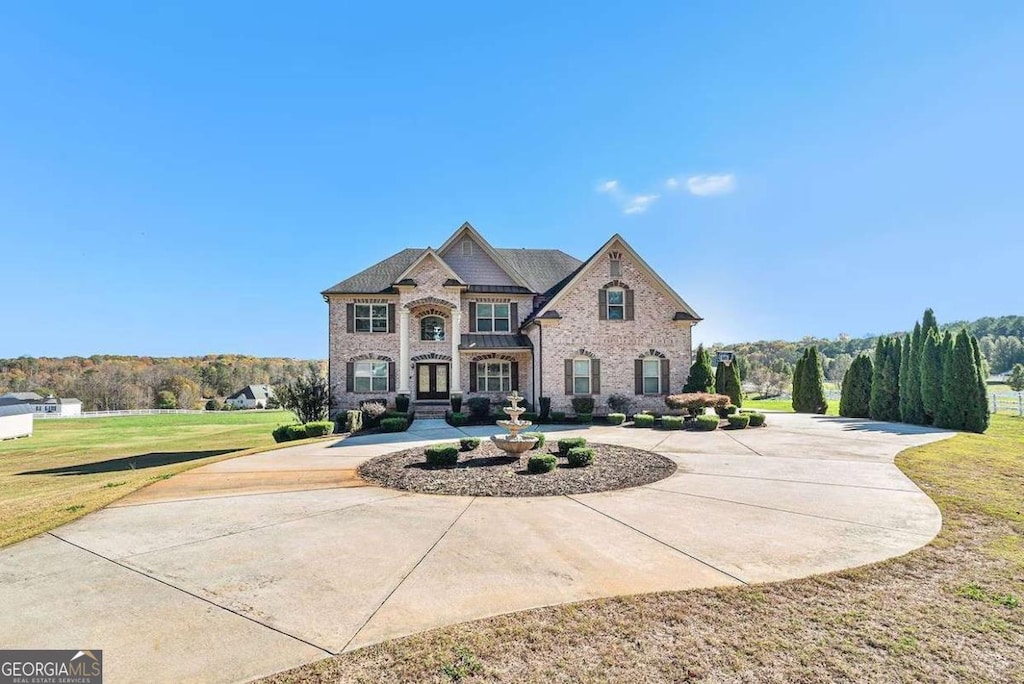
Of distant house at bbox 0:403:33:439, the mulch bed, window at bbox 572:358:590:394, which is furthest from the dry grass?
distant house at bbox 0:403:33:439

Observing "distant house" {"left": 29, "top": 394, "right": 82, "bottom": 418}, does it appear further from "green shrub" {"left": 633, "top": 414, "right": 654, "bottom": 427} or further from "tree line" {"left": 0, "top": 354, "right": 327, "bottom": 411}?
"green shrub" {"left": 633, "top": 414, "right": 654, "bottom": 427}

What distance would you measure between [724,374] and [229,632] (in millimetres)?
28932

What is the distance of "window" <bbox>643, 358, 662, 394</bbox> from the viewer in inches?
907

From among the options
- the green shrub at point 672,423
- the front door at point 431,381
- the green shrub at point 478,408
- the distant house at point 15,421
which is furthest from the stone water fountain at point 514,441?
the distant house at point 15,421

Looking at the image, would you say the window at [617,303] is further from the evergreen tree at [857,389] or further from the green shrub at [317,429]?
the green shrub at [317,429]

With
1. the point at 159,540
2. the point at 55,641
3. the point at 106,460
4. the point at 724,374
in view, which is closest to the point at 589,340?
the point at 724,374

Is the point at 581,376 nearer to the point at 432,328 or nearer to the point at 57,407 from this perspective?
the point at 432,328

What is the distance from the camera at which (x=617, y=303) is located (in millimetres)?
23047

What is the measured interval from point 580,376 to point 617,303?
13.9ft

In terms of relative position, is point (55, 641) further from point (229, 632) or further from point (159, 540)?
point (159, 540)

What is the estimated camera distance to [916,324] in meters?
20.8

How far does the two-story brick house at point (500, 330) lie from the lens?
22719 millimetres

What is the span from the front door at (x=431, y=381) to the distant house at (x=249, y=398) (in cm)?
6602

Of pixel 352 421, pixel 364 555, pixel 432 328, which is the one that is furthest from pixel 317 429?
pixel 364 555
